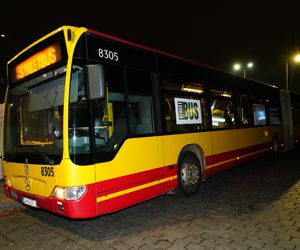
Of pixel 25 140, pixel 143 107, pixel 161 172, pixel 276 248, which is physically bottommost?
pixel 276 248

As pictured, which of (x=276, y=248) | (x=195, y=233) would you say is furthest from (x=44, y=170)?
(x=276, y=248)

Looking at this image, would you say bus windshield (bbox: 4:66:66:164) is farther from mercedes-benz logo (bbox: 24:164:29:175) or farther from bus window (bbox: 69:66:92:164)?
bus window (bbox: 69:66:92:164)

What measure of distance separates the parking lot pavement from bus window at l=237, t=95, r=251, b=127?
101 inches

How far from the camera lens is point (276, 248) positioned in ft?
12.3

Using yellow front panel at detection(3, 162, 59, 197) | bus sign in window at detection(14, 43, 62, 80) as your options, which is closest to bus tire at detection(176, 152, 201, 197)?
yellow front panel at detection(3, 162, 59, 197)

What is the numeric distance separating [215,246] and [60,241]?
2338 millimetres

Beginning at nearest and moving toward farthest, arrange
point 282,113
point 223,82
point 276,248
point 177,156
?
point 276,248 → point 177,156 → point 223,82 → point 282,113

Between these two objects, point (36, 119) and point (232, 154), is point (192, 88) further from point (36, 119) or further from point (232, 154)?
point (36, 119)

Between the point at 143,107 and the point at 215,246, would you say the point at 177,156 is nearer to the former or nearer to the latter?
the point at 143,107

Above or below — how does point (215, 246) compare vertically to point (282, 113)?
below

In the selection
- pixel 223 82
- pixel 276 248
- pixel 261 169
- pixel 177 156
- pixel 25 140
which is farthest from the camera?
pixel 261 169

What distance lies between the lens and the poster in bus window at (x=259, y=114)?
9.75 m

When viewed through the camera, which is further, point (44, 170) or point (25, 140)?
point (25, 140)

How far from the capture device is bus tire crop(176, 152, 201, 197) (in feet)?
19.9
